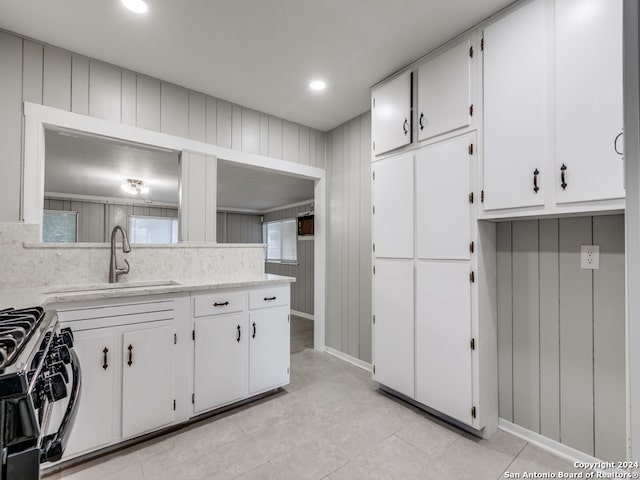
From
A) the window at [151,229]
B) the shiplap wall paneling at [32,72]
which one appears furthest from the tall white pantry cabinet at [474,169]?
the window at [151,229]

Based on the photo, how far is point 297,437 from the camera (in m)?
1.99

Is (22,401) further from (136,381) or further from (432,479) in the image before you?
(432,479)

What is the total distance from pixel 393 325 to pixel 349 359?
1104 mm

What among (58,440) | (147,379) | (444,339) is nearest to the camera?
(58,440)

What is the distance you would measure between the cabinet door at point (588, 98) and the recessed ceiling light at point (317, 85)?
1671 millimetres

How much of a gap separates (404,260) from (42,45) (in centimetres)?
307

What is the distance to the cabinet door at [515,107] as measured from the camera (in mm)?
1723

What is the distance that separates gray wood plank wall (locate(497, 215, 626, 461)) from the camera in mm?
1660

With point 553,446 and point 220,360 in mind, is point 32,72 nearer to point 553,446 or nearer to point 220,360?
point 220,360

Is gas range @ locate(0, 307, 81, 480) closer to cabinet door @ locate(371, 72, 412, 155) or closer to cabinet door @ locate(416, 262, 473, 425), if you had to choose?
cabinet door @ locate(416, 262, 473, 425)

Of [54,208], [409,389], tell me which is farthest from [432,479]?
[54,208]

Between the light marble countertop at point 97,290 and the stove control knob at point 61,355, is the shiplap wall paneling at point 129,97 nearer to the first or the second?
the light marble countertop at point 97,290

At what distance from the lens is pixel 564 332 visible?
184 cm

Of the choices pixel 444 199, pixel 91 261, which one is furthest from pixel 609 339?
pixel 91 261
